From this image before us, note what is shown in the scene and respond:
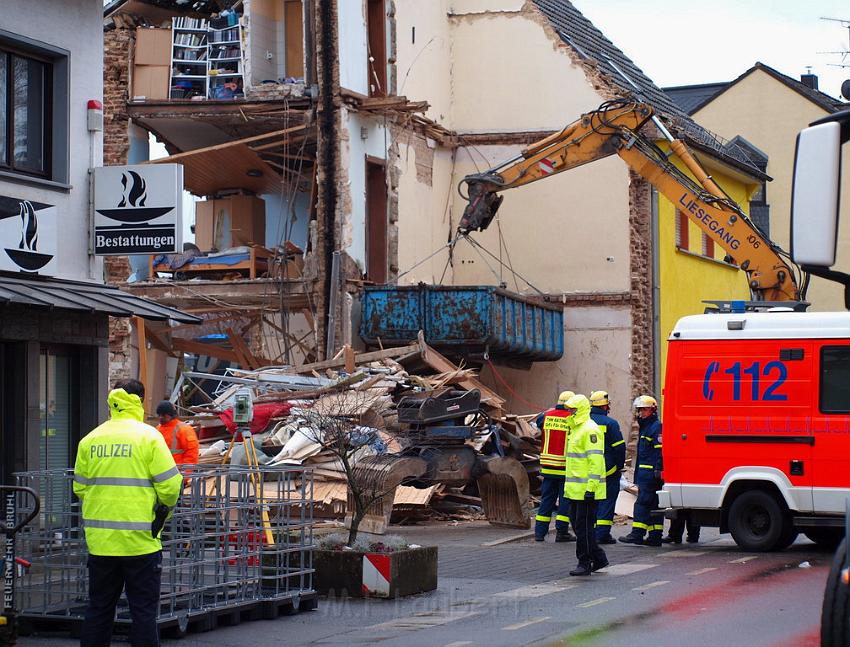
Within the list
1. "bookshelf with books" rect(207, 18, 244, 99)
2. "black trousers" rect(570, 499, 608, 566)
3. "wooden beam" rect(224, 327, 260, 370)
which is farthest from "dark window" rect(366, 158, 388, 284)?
"black trousers" rect(570, 499, 608, 566)

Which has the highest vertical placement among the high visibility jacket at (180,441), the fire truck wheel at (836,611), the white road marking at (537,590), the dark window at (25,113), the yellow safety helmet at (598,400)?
the dark window at (25,113)

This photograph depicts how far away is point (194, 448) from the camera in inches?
583

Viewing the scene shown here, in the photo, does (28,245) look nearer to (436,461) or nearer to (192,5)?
(192,5)

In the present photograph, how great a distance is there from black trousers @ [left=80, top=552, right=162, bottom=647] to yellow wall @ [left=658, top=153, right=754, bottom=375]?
816 inches

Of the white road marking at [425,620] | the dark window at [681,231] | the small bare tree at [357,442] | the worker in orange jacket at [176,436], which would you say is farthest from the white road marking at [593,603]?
the dark window at [681,231]

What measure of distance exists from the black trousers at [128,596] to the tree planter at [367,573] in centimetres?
388

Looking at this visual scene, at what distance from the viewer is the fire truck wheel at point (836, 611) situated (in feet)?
21.7

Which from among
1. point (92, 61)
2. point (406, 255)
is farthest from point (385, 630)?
point (406, 255)

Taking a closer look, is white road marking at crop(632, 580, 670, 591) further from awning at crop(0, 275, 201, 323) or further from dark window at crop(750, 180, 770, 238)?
dark window at crop(750, 180, 770, 238)

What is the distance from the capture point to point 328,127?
26.8 metres

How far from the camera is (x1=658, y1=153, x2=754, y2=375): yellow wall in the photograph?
31.3m

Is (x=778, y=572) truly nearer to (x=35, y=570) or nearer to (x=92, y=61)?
(x=35, y=570)

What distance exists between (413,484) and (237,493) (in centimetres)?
896

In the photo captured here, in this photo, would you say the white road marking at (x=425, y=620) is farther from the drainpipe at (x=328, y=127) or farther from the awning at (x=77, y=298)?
the drainpipe at (x=328, y=127)
